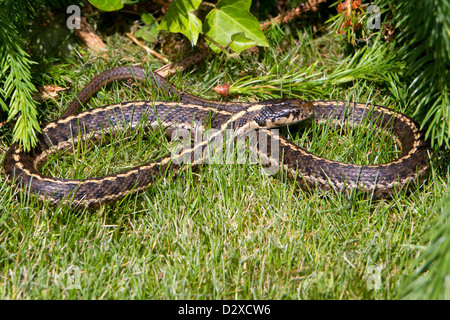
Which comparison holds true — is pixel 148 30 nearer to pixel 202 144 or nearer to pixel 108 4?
pixel 108 4

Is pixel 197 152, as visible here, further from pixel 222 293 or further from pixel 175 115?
pixel 222 293

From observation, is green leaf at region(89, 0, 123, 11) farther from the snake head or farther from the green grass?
the snake head

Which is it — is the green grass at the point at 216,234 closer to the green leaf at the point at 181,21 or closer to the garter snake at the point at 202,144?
the garter snake at the point at 202,144

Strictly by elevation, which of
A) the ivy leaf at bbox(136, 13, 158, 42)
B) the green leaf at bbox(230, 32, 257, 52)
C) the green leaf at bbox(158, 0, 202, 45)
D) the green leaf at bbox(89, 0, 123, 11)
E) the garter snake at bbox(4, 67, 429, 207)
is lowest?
the garter snake at bbox(4, 67, 429, 207)

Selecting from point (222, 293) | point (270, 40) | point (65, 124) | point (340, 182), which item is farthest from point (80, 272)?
point (270, 40)

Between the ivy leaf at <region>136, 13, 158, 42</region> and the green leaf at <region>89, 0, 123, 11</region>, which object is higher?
the ivy leaf at <region>136, 13, 158, 42</region>

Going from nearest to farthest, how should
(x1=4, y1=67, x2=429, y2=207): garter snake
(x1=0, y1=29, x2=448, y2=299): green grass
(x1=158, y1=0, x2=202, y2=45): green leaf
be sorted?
(x1=0, y1=29, x2=448, y2=299): green grass, (x1=4, y1=67, x2=429, y2=207): garter snake, (x1=158, y1=0, x2=202, y2=45): green leaf

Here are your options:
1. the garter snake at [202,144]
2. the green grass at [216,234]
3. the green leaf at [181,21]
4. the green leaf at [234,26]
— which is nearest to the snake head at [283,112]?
the garter snake at [202,144]

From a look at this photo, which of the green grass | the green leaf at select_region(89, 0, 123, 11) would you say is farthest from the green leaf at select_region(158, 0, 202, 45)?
the green grass
